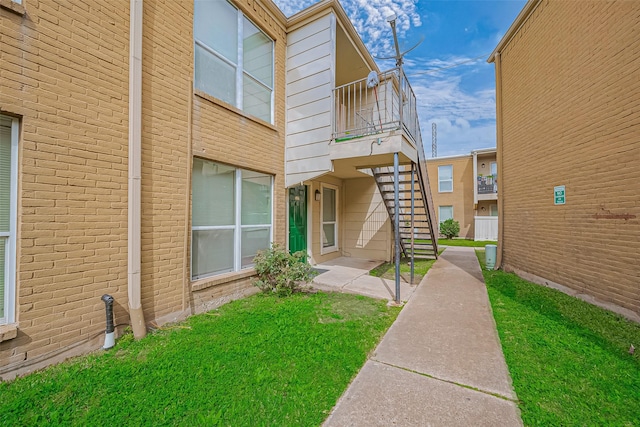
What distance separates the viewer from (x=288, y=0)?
255 inches

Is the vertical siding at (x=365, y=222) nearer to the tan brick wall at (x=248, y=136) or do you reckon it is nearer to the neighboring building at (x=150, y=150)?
the neighboring building at (x=150, y=150)

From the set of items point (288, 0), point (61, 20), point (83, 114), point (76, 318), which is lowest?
point (76, 318)

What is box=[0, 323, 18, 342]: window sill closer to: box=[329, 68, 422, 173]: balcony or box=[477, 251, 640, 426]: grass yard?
box=[477, 251, 640, 426]: grass yard

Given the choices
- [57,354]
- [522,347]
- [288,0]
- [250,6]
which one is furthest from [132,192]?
[288,0]

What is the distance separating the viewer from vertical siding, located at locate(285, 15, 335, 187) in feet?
18.5

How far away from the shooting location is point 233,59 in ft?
16.1

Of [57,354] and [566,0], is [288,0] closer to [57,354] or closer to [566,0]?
[566,0]

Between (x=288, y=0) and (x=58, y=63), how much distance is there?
224 inches

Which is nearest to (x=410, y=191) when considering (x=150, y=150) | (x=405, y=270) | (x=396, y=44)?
(x=405, y=270)

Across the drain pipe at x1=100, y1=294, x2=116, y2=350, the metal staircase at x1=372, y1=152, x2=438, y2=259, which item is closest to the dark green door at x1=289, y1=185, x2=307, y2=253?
the metal staircase at x1=372, y1=152, x2=438, y2=259

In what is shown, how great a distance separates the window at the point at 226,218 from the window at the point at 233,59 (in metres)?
1.41

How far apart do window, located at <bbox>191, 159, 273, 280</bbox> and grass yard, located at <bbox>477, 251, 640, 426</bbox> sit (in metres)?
4.40

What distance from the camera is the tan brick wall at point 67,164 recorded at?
2549mm

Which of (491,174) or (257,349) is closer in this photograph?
(257,349)
